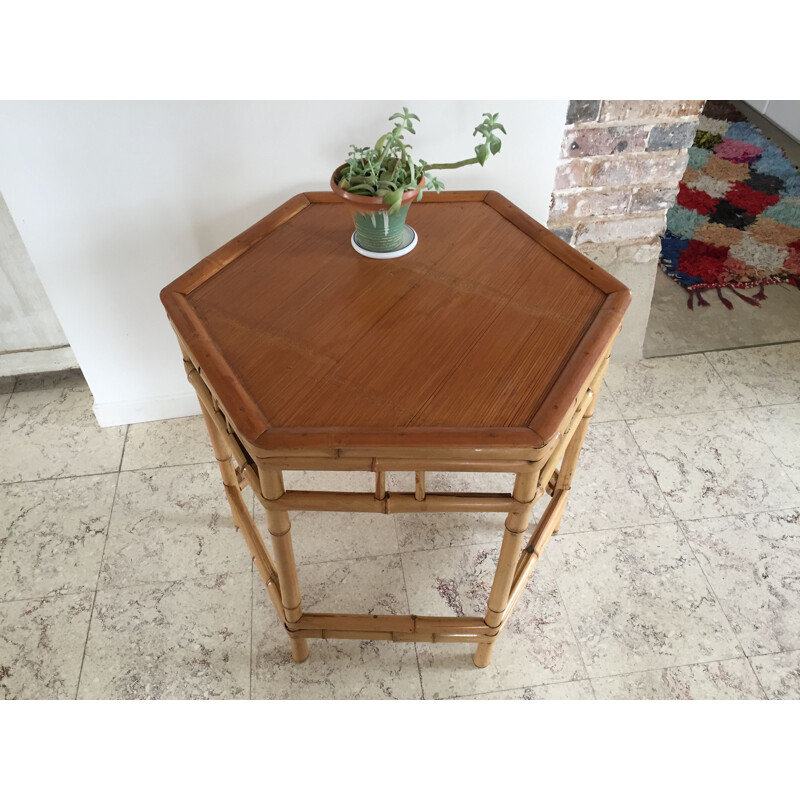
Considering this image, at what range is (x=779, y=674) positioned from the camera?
57.7 inches

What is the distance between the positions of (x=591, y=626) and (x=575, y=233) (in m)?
1.03

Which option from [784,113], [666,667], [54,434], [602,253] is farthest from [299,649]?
[784,113]

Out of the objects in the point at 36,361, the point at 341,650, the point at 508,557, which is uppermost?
the point at 508,557

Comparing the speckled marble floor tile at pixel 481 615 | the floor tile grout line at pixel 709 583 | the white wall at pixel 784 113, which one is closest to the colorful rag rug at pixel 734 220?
the white wall at pixel 784 113

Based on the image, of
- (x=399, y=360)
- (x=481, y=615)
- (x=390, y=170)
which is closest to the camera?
(x=399, y=360)

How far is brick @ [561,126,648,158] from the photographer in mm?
1639

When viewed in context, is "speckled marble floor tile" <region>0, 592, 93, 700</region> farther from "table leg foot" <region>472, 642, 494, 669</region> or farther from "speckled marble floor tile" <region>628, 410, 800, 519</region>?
"speckled marble floor tile" <region>628, 410, 800, 519</region>

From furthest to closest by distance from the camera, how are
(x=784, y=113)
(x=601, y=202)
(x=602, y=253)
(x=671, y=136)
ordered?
(x=784, y=113) < (x=602, y=253) < (x=601, y=202) < (x=671, y=136)

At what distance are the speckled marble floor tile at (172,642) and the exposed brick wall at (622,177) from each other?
1289 millimetres

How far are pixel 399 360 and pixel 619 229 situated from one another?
1014mm

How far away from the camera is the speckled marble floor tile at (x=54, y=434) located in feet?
6.18

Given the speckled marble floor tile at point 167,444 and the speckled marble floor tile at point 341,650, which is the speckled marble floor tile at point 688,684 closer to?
the speckled marble floor tile at point 341,650

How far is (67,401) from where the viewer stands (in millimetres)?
2068

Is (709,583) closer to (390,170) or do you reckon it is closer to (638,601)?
(638,601)
